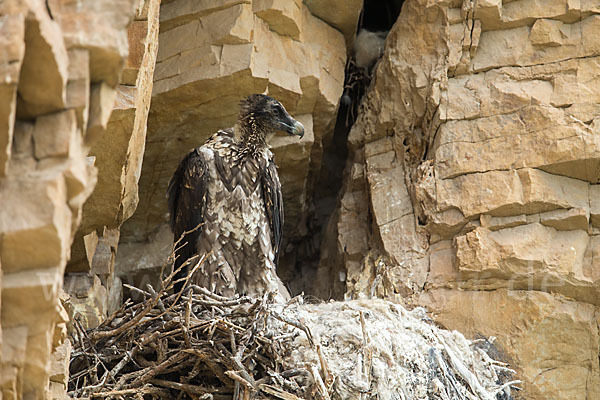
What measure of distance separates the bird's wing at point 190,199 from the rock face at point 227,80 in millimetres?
860

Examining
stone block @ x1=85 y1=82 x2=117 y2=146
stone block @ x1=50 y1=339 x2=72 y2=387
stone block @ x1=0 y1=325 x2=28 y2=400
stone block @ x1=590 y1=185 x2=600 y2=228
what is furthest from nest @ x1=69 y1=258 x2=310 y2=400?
Answer: stone block @ x1=590 y1=185 x2=600 y2=228

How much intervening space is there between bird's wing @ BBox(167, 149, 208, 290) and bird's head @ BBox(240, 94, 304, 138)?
47 cm

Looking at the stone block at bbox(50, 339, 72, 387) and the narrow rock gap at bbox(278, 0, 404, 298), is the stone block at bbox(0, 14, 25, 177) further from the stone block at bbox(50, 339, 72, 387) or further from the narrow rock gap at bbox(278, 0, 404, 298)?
the narrow rock gap at bbox(278, 0, 404, 298)

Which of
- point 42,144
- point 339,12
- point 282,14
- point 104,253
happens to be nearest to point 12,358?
point 42,144

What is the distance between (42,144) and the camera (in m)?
2.95

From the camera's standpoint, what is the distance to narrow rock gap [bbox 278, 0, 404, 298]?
8531 millimetres

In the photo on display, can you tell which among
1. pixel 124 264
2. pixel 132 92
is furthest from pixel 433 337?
pixel 124 264

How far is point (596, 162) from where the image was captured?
260 inches

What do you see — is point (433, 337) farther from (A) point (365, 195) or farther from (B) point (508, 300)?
(A) point (365, 195)

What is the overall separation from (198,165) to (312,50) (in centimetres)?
178

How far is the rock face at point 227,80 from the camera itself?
7027 millimetres

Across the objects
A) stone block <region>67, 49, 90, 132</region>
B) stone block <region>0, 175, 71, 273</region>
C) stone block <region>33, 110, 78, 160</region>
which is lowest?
stone block <region>0, 175, 71, 273</region>

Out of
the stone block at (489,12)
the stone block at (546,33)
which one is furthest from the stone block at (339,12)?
the stone block at (546,33)

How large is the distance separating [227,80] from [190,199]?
1.14m
